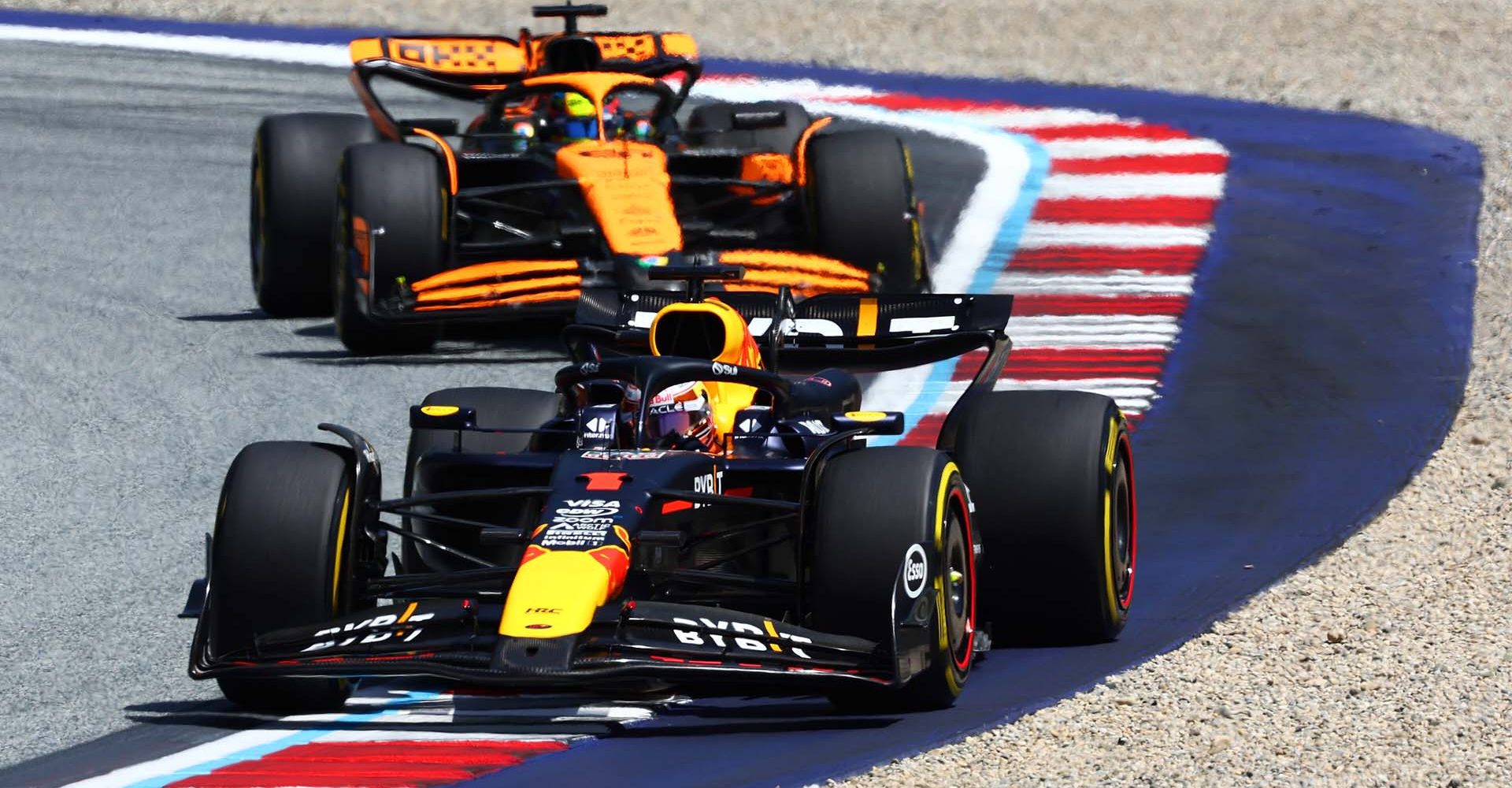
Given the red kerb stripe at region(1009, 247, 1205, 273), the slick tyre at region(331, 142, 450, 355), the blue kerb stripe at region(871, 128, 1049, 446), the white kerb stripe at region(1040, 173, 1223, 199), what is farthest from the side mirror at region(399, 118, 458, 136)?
the white kerb stripe at region(1040, 173, 1223, 199)

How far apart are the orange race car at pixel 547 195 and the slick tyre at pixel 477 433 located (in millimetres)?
3506

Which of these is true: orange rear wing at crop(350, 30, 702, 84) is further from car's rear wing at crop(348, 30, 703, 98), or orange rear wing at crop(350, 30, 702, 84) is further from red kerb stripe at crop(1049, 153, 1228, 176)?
red kerb stripe at crop(1049, 153, 1228, 176)

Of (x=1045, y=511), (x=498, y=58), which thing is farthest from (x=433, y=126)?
→ (x=1045, y=511)

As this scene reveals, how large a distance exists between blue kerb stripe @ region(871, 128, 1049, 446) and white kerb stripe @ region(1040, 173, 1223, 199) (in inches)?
5.9

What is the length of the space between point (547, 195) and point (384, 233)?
147 centimetres

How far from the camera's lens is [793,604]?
309 inches

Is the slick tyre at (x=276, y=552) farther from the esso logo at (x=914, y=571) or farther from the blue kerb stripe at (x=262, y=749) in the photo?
the esso logo at (x=914, y=571)

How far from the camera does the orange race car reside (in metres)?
13.9

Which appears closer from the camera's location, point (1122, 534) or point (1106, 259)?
point (1122, 534)

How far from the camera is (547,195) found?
15.1m

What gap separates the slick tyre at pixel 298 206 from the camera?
1538 cm

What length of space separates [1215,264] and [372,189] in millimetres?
5357

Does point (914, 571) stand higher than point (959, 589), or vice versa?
point (914, 571)

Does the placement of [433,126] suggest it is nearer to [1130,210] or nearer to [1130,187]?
[1130,210]
